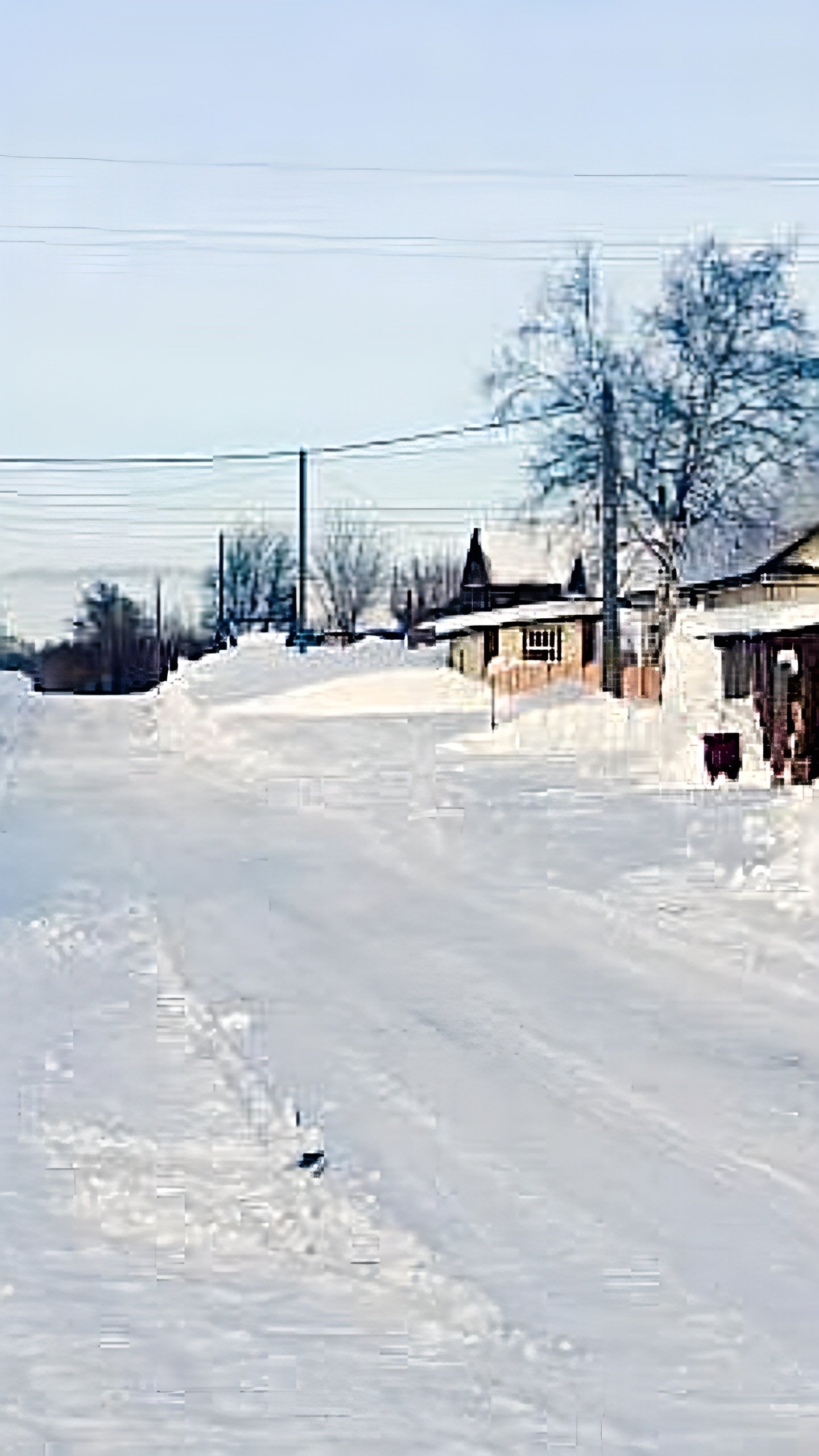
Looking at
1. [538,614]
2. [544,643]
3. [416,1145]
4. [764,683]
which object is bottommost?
[416,1145]

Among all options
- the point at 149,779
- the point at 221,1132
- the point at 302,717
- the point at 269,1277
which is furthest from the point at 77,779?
the point at 269,1277

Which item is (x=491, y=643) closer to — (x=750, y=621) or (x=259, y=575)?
(x=750, y=621)

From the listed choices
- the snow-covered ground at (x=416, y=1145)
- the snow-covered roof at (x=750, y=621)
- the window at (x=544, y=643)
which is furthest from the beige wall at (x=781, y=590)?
the snow-covered ground at (x=416, y=1145)

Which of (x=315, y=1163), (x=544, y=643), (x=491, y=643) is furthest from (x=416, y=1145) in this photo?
(x=544, y=643)

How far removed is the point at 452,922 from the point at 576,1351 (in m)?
9.83

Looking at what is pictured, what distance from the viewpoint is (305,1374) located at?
5.67 meters

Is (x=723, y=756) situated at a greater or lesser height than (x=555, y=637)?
lesser

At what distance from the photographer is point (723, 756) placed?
2869 centimetres

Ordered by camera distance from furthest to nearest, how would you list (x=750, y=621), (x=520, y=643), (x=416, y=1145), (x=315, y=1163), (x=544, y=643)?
1. (x=544, y=643)
2. (x=520, y=643)
3. (x=750, y=621)
4. (x=416, y=1145)
5. (x=315, y=1163)

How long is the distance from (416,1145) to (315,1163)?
51 cm

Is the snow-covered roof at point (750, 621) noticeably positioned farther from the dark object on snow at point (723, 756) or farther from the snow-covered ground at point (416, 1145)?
→ the snow-covered ground at point (416, 1145)

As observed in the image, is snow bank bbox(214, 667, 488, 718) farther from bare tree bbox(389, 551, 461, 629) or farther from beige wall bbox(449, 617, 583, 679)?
bare tree bbox(389, 551, 461, 629)

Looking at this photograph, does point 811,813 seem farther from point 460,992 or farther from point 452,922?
point 460,992

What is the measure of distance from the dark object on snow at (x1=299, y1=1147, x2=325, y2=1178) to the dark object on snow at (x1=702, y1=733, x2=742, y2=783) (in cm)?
2079
